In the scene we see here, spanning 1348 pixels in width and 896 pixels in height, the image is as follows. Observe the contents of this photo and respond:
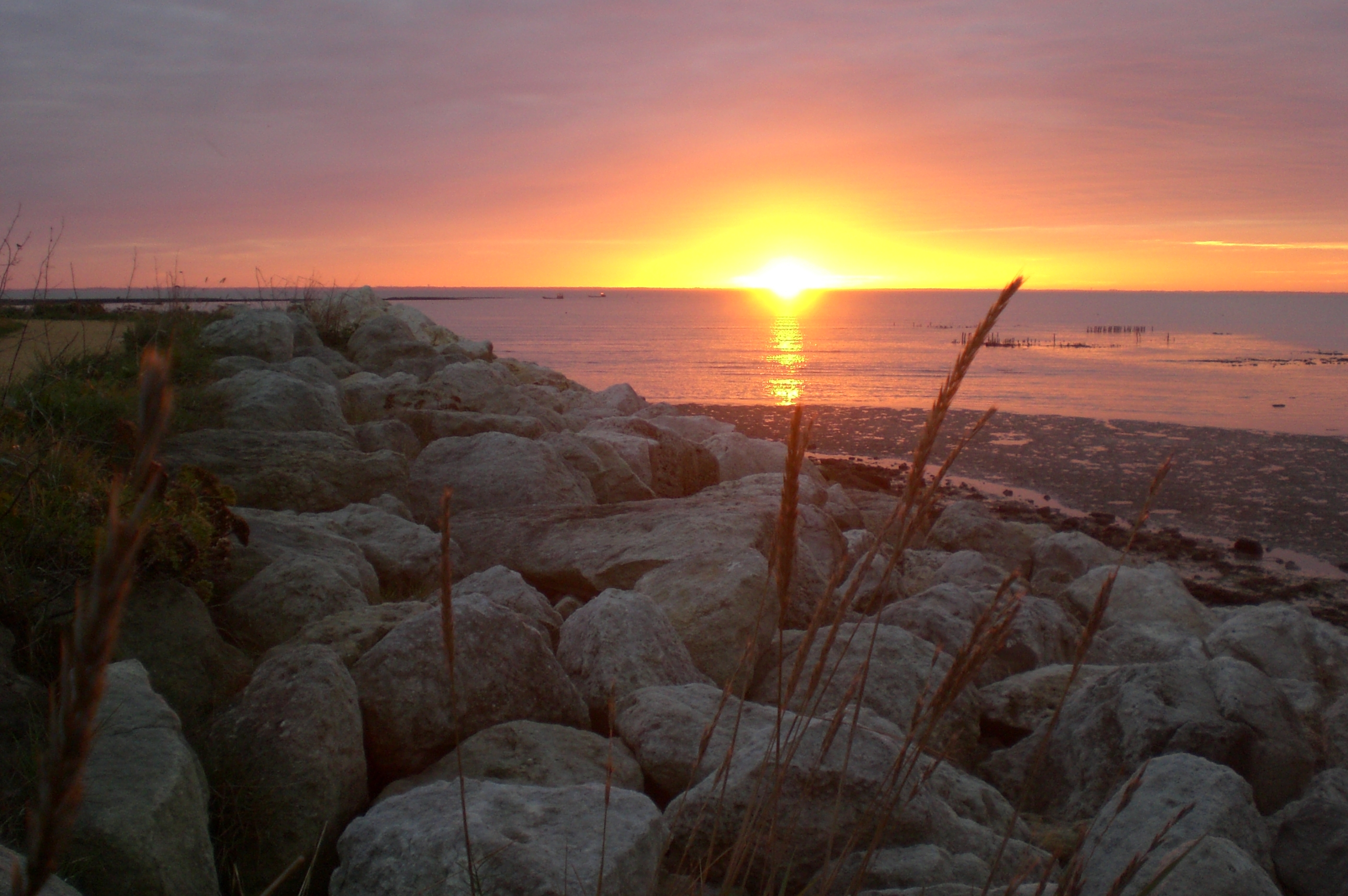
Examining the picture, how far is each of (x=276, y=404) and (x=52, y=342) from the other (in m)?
6.49

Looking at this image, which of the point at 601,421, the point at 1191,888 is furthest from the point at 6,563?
the point at 601,421

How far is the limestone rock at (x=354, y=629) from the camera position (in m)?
4.07

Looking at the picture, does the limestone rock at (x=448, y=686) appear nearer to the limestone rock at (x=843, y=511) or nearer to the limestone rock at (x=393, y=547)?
the limestone rock at (x=393, y=547)

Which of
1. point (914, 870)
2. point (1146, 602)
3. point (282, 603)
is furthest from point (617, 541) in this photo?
point (1146, 602)

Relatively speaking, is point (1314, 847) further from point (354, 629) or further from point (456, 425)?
point (456, 425)

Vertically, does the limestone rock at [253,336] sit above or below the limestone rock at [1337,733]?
above

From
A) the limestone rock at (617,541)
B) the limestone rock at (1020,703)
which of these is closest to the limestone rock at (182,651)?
the limestone rock at (617,541)

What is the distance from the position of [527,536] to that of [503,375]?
6791 millimetres

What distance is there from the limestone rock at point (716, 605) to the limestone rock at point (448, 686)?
108cm

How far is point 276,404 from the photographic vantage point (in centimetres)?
861

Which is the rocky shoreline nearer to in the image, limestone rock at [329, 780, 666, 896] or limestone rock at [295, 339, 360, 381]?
limestone rock at [329, 780, 666, 896]

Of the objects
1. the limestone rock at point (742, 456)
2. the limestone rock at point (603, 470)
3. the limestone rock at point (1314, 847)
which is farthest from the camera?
the limestone rock at point (742, 456)

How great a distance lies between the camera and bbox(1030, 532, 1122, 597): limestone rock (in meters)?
10.3

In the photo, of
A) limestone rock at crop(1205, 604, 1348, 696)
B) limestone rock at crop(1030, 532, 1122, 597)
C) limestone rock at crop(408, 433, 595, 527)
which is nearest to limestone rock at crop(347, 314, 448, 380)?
limestone rock at crop(408, 433, 595, 527)
